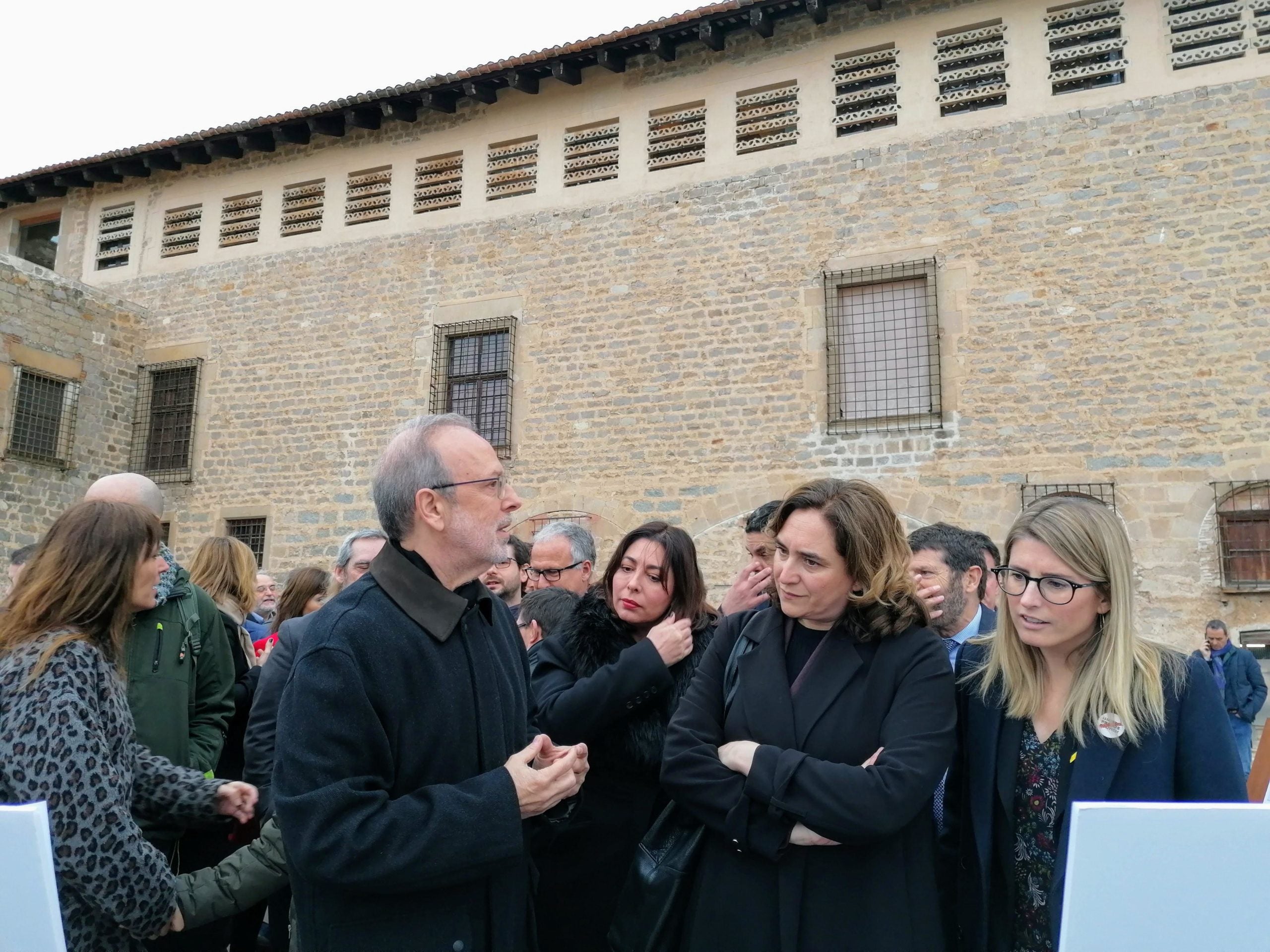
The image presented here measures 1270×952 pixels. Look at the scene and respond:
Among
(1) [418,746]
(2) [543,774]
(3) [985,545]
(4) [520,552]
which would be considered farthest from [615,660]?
(4) [520,552]

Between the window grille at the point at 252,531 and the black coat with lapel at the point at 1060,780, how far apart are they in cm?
1107

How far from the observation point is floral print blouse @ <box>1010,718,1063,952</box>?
80.4 inches

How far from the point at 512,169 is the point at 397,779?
420 inches

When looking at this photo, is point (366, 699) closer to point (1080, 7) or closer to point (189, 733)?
point (189, 733)

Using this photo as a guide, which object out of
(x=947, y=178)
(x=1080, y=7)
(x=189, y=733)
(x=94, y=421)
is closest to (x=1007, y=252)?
(x=947, y=178)

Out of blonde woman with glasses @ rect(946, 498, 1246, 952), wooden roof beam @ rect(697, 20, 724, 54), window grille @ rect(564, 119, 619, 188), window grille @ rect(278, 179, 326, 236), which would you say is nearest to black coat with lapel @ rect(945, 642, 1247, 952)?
blonde woman with glasses @ rect(946, 498, 1246, 952)

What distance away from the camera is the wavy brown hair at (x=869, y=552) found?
7.50ft

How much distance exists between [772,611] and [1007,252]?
25.5ft

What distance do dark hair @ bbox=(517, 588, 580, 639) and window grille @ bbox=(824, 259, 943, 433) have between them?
244 inches

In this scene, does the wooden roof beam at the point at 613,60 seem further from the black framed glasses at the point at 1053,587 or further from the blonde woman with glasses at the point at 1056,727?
the black framed glasses at the point at 1053,587

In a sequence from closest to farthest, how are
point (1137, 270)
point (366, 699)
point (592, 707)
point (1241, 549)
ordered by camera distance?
point (366, 699), point (592, 707), point (1241, 549), point (1137, 270)

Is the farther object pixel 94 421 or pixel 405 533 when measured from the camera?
pixel 94 421

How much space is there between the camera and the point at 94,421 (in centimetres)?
1271

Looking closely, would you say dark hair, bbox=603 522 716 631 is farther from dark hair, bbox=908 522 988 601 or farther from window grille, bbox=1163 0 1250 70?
window grille, bbox=1163 0 1250 70
